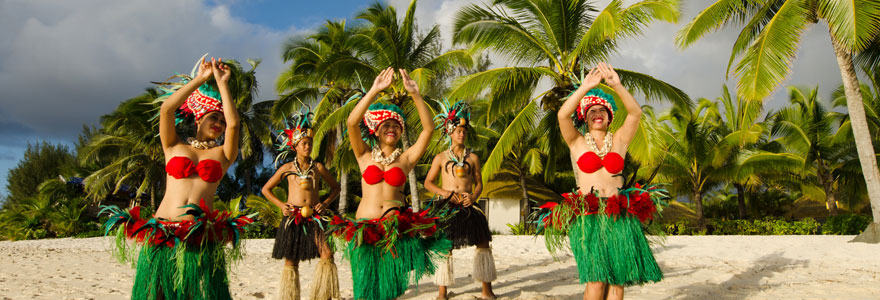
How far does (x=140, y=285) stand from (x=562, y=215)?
2581mm

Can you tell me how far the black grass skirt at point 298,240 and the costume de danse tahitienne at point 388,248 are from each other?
1292 millimetres

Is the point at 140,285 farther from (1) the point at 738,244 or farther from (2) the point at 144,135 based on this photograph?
(2) the point at 144,135

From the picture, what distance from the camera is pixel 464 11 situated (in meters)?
11.0

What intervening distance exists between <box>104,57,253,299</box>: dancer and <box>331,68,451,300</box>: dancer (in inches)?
29.2

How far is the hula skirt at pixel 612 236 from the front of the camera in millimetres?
3453

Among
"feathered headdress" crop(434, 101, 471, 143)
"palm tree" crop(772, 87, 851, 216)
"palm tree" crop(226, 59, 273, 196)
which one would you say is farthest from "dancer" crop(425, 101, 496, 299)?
"palm tree" crop(226, 59, 273, 196)

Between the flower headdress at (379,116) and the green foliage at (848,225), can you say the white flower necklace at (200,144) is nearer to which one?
the flower headdress at (379,116)

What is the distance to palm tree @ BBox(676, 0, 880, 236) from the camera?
8.23m

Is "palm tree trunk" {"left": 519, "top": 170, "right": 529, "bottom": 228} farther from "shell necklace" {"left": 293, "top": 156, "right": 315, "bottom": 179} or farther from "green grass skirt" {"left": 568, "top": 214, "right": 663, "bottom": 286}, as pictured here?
"green grass skirt" {"left": 568, "top": 214, "right": 663, "bottom": 286}

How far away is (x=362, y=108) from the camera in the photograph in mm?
3604

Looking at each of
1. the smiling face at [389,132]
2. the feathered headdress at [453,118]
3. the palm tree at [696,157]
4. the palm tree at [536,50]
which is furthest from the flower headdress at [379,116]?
the palm tree at [696,157]

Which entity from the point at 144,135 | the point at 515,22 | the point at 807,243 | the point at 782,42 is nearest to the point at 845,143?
the point at 807,243

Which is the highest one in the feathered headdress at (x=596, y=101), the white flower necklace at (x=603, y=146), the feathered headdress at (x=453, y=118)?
the feathered headdress at (x=453, y=118)

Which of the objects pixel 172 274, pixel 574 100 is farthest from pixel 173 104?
pixel 574 100
